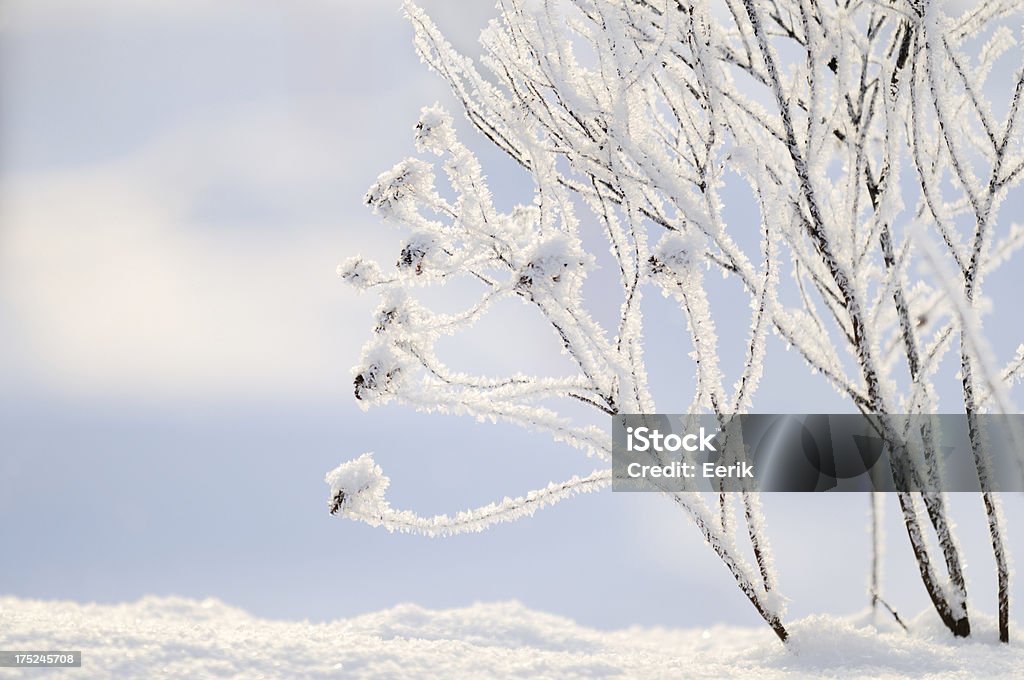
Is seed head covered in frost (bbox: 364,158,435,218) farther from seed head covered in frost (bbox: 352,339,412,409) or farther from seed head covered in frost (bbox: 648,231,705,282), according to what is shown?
seed head covered in frost (bbox: 648,231,705,282)

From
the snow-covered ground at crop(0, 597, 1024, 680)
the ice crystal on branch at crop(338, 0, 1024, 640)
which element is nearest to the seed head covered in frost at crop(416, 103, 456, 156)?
the ice crystal on branch at crop(338, 0, 1024, 640)

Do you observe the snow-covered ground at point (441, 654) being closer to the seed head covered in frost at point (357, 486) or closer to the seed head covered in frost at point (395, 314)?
the seed head covered in frost at point (357, 486)

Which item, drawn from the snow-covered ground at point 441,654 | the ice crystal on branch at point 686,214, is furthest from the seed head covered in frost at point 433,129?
the snow-covered ground at point 441,654

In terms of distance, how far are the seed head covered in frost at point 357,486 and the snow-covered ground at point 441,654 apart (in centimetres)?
34

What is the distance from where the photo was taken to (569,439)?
2.13 m

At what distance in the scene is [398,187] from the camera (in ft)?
6.78

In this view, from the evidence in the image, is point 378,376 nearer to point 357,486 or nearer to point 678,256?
point 357,486

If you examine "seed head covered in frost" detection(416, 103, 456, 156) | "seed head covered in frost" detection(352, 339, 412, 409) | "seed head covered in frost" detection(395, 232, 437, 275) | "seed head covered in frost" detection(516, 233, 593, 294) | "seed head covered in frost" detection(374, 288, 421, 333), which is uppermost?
"seed head covered in frost" detection(416, 103, 456, 156)

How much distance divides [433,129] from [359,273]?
45 centimetres

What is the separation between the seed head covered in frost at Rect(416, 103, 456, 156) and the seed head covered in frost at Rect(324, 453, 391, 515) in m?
0.88

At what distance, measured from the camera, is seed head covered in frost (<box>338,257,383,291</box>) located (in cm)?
212

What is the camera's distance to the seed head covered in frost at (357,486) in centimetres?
199

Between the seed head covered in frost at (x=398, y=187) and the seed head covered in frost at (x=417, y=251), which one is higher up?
the seed head covered in frost at (x=398, y=187)

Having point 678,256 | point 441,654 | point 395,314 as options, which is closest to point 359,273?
point 395,314
